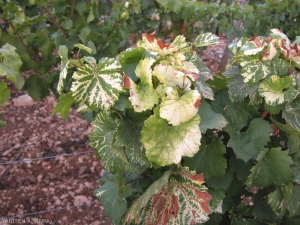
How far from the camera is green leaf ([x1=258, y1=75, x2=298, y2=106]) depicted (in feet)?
3.13

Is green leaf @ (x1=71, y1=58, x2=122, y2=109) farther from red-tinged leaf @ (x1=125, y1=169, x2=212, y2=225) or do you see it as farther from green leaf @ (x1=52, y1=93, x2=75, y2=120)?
red-tinged leaf @ (x1=125, y1=169, x2=212, y2=225)

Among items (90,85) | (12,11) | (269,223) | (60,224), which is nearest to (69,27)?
(12,11)

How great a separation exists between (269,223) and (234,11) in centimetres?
180

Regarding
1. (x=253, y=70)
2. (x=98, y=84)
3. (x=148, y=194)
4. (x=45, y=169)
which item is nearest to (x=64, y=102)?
(x=98, y=84)

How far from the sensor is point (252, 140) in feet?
3.49

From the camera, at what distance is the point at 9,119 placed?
3.16m

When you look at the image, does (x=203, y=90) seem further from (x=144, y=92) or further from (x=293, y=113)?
(x=293, y=113)

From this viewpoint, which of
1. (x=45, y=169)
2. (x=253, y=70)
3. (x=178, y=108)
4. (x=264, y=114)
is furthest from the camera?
(x=45, y=169)

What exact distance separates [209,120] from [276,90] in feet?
0.81

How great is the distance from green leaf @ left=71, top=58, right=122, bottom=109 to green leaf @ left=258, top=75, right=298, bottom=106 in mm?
474

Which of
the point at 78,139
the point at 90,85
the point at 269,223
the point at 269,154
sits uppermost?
the point at 90,85

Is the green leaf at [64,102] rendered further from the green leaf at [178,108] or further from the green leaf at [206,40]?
the green leaf at [206,40]

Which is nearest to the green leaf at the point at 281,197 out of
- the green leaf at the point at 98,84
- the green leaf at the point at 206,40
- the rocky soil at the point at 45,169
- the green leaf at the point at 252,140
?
the green leaf at the point at 252,140

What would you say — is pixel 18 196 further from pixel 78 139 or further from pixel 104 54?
pixel 104 54
